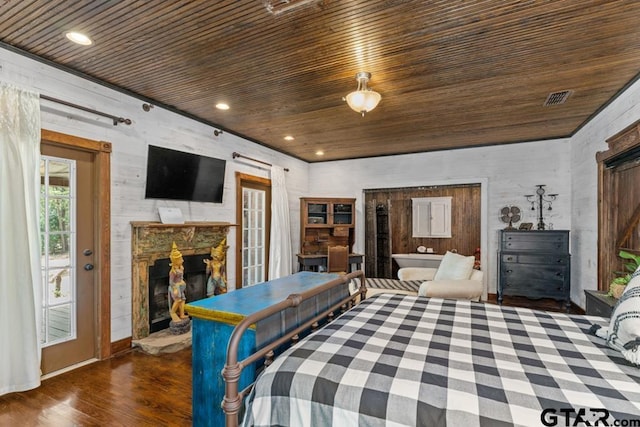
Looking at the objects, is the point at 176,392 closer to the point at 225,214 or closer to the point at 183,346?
the point at 183,346

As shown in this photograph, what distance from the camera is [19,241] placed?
7.55ft

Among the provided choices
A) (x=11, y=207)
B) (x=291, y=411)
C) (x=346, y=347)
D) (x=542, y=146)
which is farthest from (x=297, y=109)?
(x=542, y=146)

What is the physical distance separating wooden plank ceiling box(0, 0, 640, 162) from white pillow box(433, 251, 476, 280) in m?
1.76

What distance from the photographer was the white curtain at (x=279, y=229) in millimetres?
5324

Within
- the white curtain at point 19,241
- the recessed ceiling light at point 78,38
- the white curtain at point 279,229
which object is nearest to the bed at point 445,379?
the white curtain at point 19,241

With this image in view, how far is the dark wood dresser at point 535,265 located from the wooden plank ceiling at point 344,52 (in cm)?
169

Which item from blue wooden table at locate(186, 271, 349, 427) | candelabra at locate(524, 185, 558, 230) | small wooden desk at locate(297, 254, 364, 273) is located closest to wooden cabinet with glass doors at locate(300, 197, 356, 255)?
small wooden desk at locate(297, 254, 364, 273)

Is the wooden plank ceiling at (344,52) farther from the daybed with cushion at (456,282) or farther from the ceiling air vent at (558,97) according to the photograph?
the daybed with cushion at (456,282)

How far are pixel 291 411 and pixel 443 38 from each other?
2428 mm

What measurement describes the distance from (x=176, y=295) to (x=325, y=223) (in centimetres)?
331

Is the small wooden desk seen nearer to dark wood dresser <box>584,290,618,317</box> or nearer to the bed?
dark wood dresser <box>584,290,618,317</box>

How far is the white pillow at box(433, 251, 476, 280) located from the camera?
11.9ft

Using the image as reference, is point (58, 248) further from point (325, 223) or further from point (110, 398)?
point (325, 223)

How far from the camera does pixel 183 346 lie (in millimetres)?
3162
